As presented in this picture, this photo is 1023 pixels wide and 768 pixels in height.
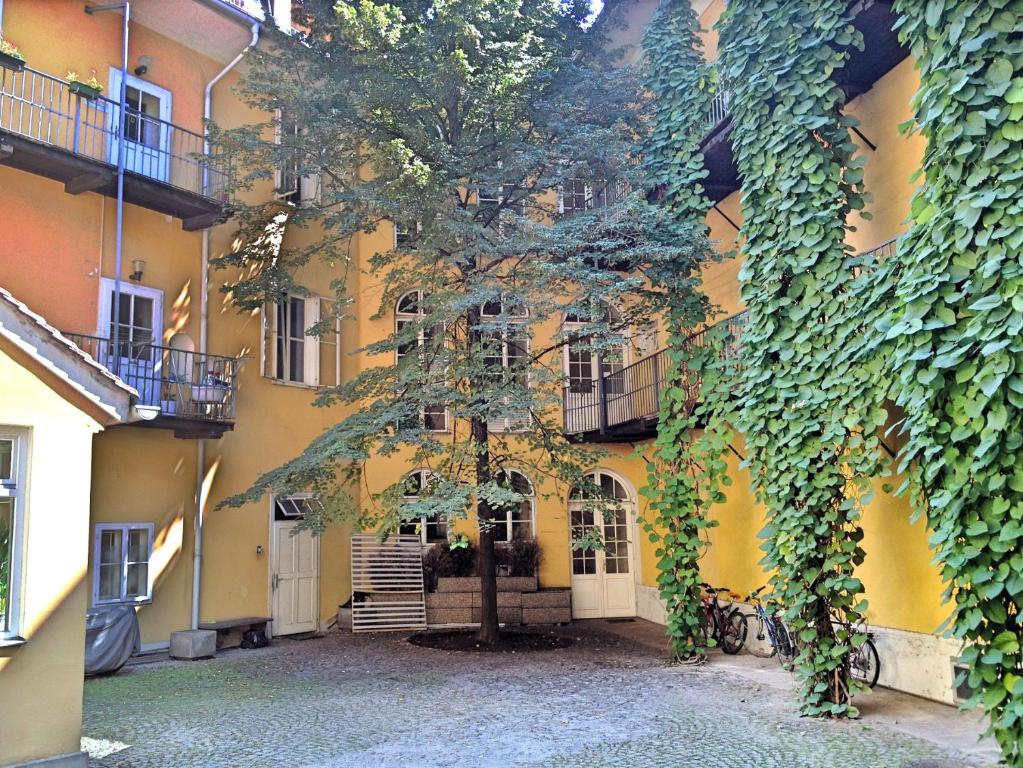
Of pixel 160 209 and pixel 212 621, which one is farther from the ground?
pixel 160 209

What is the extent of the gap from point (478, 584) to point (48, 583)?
9733 mm

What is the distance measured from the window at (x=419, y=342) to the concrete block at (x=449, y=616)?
3.34 meters

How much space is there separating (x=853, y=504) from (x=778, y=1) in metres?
5.21

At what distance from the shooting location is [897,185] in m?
9.39

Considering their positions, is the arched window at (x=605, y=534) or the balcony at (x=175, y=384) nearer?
the balcony at (x=175, y=384)

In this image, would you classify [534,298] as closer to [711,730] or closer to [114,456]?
[711,730]

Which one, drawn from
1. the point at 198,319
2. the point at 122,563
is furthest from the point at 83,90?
the point at 122,563

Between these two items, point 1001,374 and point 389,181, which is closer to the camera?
point 1001,374

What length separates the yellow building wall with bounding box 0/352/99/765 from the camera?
19.4 ft

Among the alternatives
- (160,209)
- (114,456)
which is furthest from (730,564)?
(160,209)

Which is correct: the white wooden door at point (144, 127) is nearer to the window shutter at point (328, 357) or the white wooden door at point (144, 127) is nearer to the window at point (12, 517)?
the window shutter at point (328, 357)

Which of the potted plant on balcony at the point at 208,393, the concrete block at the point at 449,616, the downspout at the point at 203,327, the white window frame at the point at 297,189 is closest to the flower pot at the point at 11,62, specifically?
the downspout at the point at 203,327

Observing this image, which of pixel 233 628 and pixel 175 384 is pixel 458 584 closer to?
pixel 233 628

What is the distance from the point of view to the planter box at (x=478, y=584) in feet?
49.7
